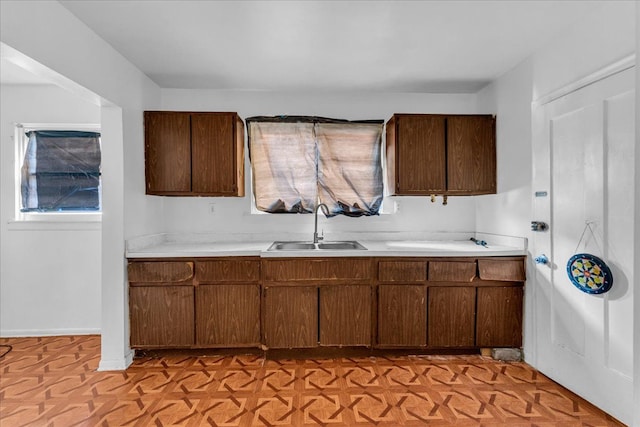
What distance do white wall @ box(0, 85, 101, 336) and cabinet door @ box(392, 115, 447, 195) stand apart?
2953mm

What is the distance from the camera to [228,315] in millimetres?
2691

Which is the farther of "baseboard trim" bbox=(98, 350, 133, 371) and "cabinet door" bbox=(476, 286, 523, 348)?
"cabinet door" bbox=(476, 286, 523, 348)

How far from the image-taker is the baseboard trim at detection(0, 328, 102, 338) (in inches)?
123

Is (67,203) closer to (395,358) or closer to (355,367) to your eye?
(355,367)

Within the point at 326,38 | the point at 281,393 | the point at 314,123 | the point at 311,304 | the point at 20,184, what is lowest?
the point at 281,393

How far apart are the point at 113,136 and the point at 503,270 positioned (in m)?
3.29

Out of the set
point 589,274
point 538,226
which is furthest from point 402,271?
point 589,274

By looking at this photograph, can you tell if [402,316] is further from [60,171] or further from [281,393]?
[60,171]

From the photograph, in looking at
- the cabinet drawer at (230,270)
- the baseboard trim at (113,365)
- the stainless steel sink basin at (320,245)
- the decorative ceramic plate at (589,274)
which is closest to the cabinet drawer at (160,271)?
the cabinet drawer at (230,270)

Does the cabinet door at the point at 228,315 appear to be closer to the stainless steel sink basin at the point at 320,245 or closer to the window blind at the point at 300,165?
the stainless steel sink basin at the point at 320,245

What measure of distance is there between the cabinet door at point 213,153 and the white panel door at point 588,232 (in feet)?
8.13

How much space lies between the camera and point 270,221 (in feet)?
10.9

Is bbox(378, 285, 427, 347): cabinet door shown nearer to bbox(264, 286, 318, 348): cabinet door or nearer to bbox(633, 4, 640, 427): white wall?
bbox(264, 286, 318, 348): cabinet door

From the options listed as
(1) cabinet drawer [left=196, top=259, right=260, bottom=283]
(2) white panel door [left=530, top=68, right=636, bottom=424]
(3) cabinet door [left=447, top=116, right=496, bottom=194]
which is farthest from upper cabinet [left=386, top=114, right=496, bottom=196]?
(1) cabinet drawer [left=196, top=259, right=260, bottom=283]
